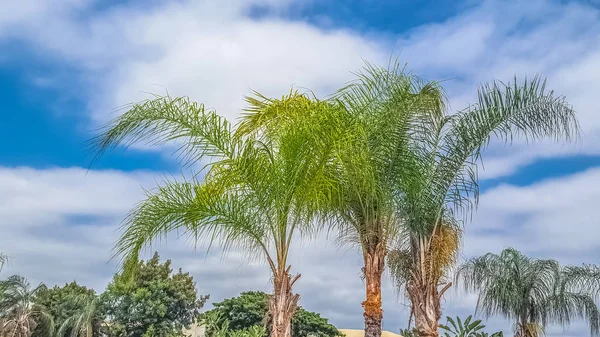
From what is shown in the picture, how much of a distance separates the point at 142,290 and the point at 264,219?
2202cm

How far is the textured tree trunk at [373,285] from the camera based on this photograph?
1198 cm

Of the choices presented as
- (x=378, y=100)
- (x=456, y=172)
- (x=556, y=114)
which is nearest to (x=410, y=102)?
(x=378, y=100)

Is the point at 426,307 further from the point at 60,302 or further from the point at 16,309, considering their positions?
the point at 60,302

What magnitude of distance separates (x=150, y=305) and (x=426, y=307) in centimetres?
2071

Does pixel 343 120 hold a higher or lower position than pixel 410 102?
lower

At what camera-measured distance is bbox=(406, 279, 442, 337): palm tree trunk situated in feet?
40.5

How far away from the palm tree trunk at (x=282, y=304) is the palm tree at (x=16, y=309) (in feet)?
57.6

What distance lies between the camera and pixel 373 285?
39.3 feet

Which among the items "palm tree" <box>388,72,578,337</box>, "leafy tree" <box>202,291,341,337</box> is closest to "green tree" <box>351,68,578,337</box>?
"palm tree" <box>388,72,578,337</box>

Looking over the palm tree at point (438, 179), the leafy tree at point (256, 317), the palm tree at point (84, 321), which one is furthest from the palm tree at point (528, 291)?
the palm tree at point (84, 321)

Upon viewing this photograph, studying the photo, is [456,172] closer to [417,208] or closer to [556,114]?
[417,208]

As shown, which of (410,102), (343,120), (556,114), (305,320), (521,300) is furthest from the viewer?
(305,320)

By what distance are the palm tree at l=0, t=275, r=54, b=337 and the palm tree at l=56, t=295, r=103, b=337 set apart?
7.85 feet

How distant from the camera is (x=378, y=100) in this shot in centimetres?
1110
